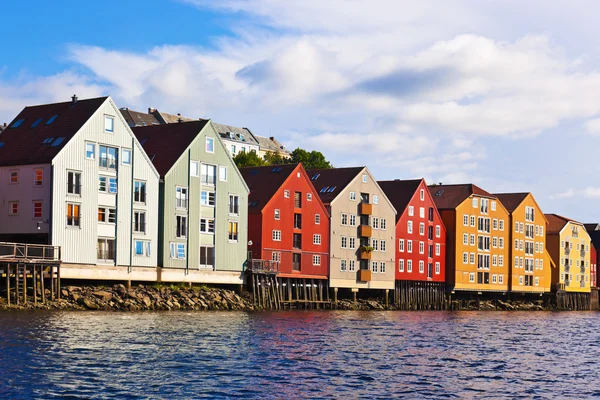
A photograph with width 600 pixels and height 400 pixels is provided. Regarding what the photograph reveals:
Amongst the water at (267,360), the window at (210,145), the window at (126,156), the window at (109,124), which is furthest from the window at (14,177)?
the window at (210,145)

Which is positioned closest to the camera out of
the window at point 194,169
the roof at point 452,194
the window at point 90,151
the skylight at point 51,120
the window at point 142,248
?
the window at point 90,151

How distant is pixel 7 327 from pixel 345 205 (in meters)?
64.2

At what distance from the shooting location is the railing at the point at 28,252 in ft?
230

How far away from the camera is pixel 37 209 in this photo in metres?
78.6

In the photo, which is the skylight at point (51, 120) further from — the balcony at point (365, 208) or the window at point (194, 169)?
the balcony at point (365, 208)

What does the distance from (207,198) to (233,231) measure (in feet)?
15.9

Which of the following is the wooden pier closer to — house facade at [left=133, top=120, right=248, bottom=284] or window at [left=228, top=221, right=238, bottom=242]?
house facade at [left=133, top=120, right=248, bottom=284]

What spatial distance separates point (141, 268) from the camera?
8506 centimetres

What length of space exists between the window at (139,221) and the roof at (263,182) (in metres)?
18.3

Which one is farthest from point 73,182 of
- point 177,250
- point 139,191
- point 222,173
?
point 222,173

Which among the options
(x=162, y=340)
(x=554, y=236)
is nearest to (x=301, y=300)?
(x=162, y=340)

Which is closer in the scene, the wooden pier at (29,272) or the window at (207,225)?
the wooden pier at (29,272)

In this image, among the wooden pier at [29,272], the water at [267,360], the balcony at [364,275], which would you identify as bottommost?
the water at [267,360]

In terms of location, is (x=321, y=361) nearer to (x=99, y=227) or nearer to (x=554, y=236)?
(x=99, y=227)
